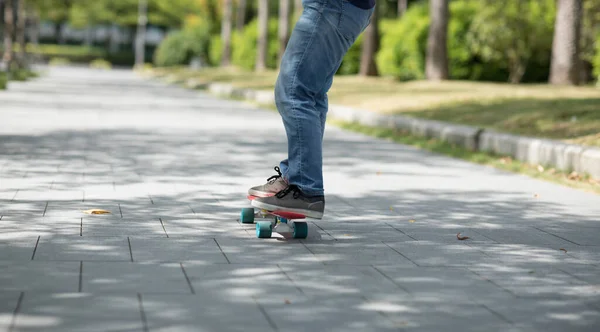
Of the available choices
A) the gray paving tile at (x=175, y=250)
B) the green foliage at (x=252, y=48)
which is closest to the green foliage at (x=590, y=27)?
the green foliage at (x=252, y=48)

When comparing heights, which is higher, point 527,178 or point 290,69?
point 290,69

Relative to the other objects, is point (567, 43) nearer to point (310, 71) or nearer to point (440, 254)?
point (310, 71)

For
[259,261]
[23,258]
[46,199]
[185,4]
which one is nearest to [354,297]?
[259,261]

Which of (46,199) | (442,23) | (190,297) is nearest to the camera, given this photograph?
(190,297)

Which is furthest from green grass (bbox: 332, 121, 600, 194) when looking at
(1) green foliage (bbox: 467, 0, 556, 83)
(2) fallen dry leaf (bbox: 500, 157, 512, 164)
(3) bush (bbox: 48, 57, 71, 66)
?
(3) bush (bbox: 48, 57, 71, 66)

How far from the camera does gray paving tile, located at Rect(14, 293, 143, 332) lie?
12.5 feet

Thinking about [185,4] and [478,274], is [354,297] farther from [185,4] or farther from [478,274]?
[185,4]

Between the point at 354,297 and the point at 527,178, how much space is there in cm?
614

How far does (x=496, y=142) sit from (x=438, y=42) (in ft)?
44.4

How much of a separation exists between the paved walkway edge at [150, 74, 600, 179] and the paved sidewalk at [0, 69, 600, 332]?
68cm

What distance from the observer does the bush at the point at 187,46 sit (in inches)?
3024

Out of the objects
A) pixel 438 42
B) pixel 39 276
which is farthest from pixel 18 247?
pixel 438 42

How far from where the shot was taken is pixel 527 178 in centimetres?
1027

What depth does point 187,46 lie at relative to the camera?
76812 mm
